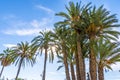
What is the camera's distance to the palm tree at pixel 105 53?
4362cm

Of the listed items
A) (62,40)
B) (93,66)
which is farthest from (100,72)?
(62,40)

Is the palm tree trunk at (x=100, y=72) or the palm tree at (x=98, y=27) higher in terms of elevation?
the palm tree at (x=98, y=27)

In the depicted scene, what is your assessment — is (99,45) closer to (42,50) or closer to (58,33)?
(58,33)

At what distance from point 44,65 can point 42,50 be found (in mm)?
3395

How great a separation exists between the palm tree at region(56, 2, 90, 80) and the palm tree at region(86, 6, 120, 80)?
111 centimetres

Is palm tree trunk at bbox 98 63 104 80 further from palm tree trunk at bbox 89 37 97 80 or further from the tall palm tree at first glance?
the tall palm tree

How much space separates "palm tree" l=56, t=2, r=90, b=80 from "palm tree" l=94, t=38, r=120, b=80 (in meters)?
2.71

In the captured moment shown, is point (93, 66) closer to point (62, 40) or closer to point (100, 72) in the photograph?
point (100, 72)

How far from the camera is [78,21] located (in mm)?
43750

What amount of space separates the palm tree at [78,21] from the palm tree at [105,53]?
8.90 feet

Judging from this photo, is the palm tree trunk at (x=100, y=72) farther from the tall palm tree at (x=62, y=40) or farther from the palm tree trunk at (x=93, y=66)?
the tall palm tree at (x=62, y=40)

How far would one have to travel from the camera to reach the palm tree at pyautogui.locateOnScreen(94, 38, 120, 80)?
43625mm

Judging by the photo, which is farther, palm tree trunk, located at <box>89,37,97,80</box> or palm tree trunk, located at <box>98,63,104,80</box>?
palm tree trunk, located at <box>98,63,104,80</box>

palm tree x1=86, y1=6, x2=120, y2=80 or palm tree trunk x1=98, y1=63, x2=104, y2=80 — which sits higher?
palm tree x1=86, y1=6, x2=120, y2=80
